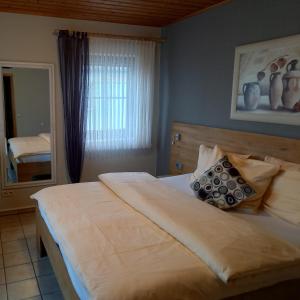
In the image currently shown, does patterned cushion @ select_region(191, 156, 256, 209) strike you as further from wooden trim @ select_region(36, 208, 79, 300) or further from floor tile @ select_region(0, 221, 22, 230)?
floor tile @ select_region(0, 221, 22, 230)

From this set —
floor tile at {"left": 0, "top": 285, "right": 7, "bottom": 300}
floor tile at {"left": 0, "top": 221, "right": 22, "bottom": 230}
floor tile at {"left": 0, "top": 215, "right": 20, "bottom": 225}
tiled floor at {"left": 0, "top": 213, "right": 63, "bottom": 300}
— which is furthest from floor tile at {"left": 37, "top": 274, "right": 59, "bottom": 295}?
floor tile at {"left": 0, "top": 215, "right": 20, "bottom": 225}

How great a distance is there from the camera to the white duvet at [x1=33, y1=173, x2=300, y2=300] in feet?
4.72

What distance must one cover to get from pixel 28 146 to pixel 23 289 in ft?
6.22

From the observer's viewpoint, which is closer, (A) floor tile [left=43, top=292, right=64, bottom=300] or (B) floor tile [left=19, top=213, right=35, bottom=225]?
(A) floor tile [left=43, top=292, right=64, bottom=300]

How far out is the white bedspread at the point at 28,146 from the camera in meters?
3.76

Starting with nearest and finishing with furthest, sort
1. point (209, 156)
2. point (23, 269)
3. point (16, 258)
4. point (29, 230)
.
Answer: point (23, 269) → point (16, 258) → point (209, 156) → point (29, 230)

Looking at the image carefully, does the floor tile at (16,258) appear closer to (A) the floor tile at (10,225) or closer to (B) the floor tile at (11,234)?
(B) the floor tile at (11,234)

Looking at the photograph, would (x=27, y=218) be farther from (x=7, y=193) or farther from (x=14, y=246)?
(x=14, y=246)

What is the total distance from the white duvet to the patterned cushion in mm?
224

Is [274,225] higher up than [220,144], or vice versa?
[220,144]

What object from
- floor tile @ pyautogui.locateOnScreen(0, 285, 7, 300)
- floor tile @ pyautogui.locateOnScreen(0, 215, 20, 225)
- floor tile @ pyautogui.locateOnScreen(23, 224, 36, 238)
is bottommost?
floor tile @ pyautogui.locateOnScreen(0, 215, 20, 225)

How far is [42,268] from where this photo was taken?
268 cm

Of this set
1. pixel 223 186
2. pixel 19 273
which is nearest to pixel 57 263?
pixel 19 273

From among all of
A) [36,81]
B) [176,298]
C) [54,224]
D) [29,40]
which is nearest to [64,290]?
[54,224]
